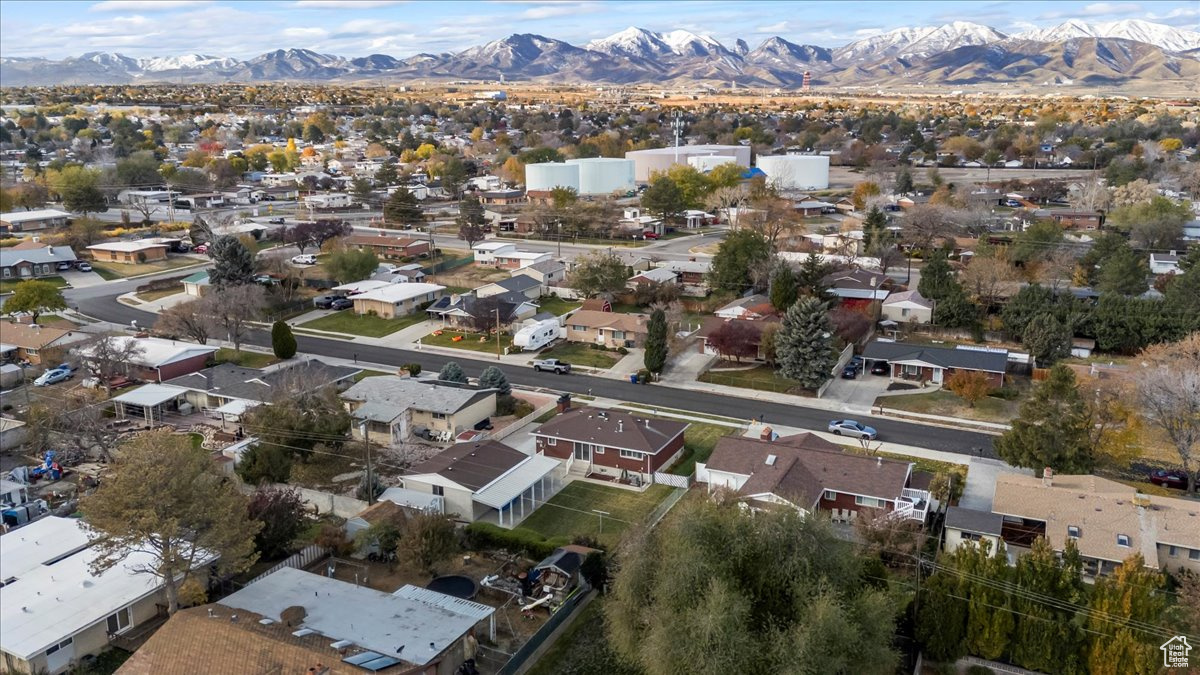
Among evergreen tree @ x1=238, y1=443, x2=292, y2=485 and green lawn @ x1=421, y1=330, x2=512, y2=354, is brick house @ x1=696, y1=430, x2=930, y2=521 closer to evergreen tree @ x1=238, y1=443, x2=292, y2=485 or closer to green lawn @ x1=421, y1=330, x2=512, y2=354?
evergreen tree @ x1=238, y1=443, x2=292, y2=485

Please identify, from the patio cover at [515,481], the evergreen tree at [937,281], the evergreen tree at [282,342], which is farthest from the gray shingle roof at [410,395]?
the evergreen tree at [937,281]

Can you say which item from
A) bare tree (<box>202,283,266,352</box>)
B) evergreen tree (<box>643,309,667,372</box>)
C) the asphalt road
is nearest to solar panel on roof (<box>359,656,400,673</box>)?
the asphalt road

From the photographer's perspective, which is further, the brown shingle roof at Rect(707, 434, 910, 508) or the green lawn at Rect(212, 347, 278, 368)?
the green lawn at Rect(212, 347, 278, 368)

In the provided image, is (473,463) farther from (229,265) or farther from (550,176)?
(550,176)

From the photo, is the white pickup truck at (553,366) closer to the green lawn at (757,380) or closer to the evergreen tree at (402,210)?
the green lawn at (757,380)

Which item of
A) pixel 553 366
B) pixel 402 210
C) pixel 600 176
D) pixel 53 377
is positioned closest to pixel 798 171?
pixel 600 176
